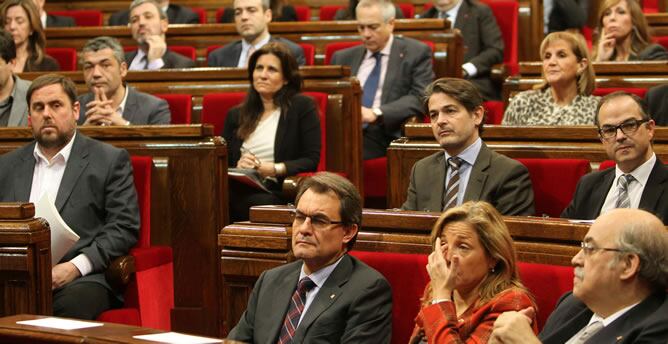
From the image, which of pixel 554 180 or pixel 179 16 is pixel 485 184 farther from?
pixel 179 16

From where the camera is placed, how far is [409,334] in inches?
75.8

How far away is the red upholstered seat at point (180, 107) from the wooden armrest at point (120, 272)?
3.33 ft

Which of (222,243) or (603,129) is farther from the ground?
(603,129)

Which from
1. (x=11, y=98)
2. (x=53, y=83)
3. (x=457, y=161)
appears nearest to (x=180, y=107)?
(x=11, y=98)

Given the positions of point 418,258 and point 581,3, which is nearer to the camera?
point 418,258

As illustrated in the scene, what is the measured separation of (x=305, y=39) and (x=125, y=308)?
6.29ft

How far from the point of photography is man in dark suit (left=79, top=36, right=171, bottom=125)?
10.5 ft

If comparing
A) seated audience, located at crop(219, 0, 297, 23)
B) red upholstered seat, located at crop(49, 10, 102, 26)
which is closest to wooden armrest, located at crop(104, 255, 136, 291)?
seated audience, located at crop(219, 0, 297, 23)

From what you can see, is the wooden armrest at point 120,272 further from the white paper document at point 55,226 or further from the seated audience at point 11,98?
the seated audience at point 11,98

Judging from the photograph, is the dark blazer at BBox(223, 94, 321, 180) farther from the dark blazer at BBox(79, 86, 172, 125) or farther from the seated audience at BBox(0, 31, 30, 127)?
the seated audience at BBox(0, 31, 30, 127)

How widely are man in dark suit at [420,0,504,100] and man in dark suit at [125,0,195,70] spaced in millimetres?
973

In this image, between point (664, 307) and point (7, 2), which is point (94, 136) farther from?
point (664, 307)

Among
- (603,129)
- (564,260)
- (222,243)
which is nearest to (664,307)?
(564,260)

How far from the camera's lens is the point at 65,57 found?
438cm
